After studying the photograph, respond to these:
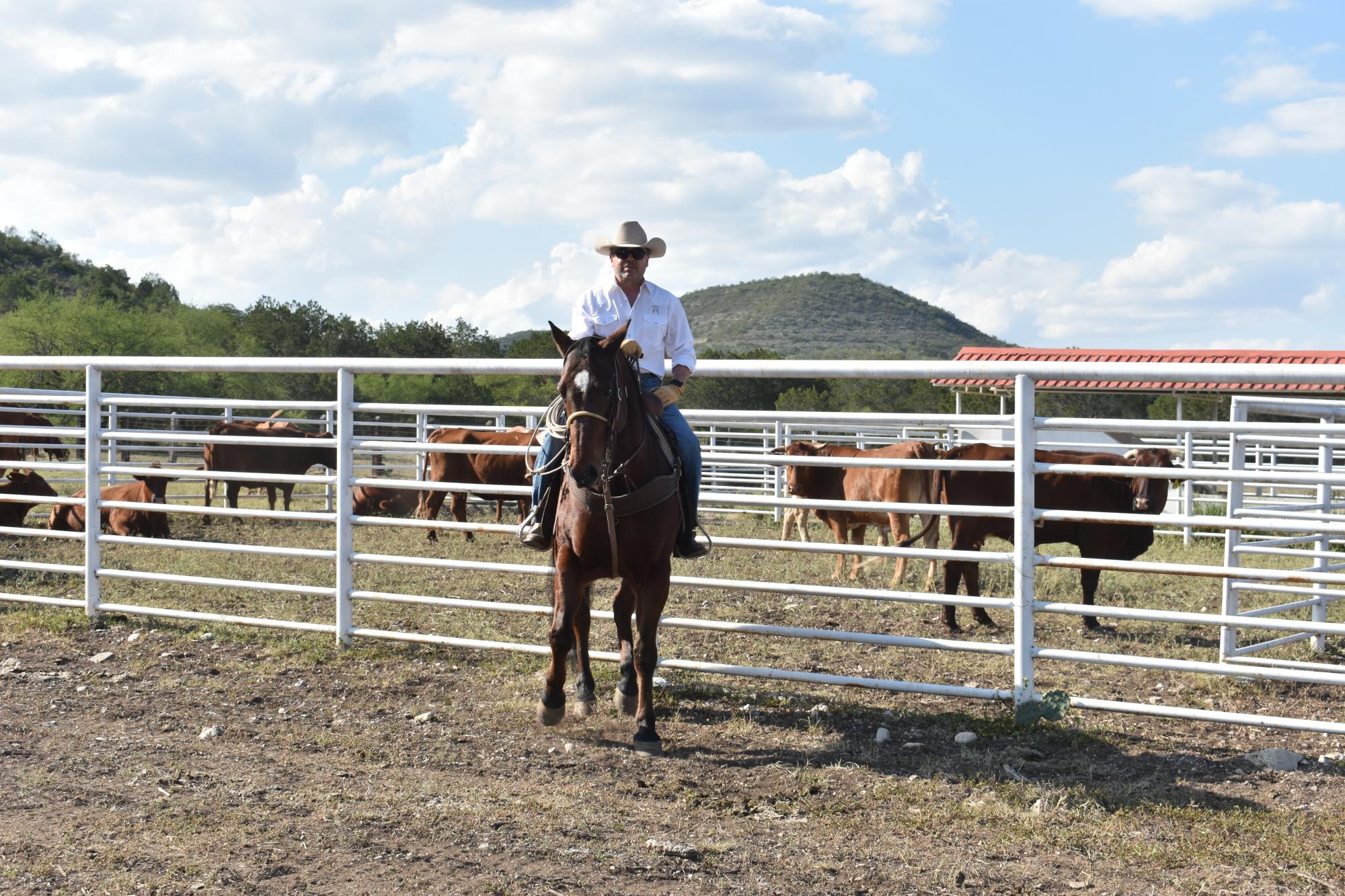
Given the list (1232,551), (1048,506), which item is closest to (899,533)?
(1048,506)

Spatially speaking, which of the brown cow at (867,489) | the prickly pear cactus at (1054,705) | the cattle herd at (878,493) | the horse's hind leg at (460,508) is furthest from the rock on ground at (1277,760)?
the horse's hind leg at (460,508)

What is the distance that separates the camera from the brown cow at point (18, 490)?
11.7m

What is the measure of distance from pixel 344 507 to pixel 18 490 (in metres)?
7.08

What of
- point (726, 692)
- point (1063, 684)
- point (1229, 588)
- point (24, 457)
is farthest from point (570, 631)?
point (24, 457)

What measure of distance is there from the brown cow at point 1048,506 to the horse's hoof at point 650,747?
3.69 metres

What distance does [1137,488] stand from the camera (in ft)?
36.0

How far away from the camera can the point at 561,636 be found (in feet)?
17.6

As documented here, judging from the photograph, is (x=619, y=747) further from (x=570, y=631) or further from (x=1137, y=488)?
(x=1137, y=488)

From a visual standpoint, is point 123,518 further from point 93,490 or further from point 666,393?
point 666,393

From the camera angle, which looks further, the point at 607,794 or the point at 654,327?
the point at 654,327

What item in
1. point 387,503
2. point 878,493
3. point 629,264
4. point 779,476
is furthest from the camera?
point 779,476

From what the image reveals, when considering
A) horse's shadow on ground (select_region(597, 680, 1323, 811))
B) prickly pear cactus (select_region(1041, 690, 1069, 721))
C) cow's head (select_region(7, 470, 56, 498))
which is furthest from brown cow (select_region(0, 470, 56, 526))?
prickly pear cactus (select_region(1041, 690, 1069, 721))

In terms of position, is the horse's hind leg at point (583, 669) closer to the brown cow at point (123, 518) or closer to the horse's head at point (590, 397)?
the horse's head at point (590, 397)

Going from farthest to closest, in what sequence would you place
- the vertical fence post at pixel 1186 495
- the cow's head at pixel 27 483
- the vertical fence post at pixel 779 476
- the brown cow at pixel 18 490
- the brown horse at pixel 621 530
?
1. the vertical fence post at pixel 779 476
2. the vertical fence post at pixel 1186 495
3. the cow's head at pixel 27 483
4. the brown cow at pixel 18 490
5. the brown horse at pixel 621 530
